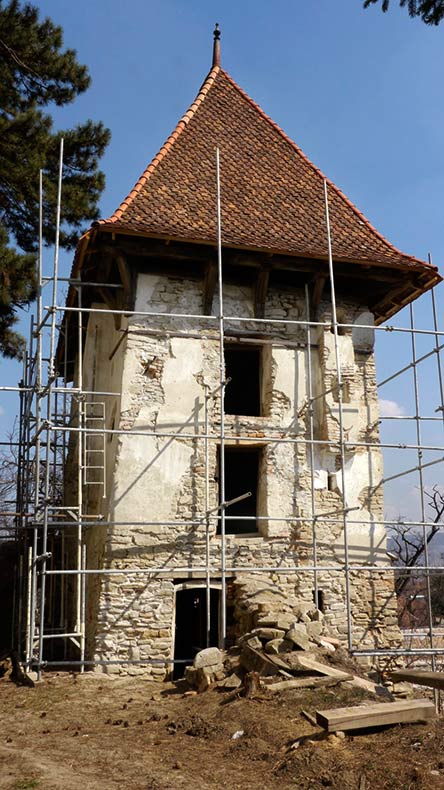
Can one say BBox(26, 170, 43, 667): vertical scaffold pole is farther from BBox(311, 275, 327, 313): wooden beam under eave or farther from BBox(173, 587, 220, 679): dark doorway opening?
BBox(311, 275, 327, 313): wooden beam under eave

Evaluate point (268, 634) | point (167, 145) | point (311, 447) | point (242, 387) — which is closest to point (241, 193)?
point (167, 145)

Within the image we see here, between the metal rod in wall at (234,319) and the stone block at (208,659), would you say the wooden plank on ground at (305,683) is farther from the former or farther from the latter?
the metal rod in wall at (234,319)

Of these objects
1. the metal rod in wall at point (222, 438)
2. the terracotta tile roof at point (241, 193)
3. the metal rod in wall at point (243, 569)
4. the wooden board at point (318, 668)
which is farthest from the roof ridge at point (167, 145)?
the wooden board at point (318, 668)

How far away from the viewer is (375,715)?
23.4ft

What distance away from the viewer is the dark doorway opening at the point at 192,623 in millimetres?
12625

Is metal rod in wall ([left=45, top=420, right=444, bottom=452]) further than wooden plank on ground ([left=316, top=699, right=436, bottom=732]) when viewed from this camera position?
Yes

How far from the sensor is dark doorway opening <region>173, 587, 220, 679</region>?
41.4 feet

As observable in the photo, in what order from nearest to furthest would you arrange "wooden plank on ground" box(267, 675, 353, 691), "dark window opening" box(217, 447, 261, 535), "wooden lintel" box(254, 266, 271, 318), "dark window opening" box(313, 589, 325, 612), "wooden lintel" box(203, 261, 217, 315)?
"wooden plank on ground" box(267, 675, 353, 691), "dark window opening" box(313, 589, 325, 612), "wooden lintel" box(203, 261, 217, 315), "wooden lintel" box(254, 266, 271, 318), "dark window opening" box(217, 447, 261, 535)

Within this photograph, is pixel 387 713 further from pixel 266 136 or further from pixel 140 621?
pixel 266 136

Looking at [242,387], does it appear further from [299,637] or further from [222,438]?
[299,637]

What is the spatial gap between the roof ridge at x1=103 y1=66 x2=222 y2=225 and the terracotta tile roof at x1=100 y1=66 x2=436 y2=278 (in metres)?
0.02

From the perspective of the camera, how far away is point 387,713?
716cm

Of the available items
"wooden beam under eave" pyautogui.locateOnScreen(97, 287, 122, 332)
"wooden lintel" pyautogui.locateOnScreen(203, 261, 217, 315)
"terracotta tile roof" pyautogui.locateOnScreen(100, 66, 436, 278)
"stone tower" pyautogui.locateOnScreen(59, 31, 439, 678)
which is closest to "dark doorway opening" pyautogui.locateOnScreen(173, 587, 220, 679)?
"stone tower" pyautogui.locateOnScreen(59, 31, 439, 678)

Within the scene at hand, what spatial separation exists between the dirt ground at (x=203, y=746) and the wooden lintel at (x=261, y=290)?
20.4ft
